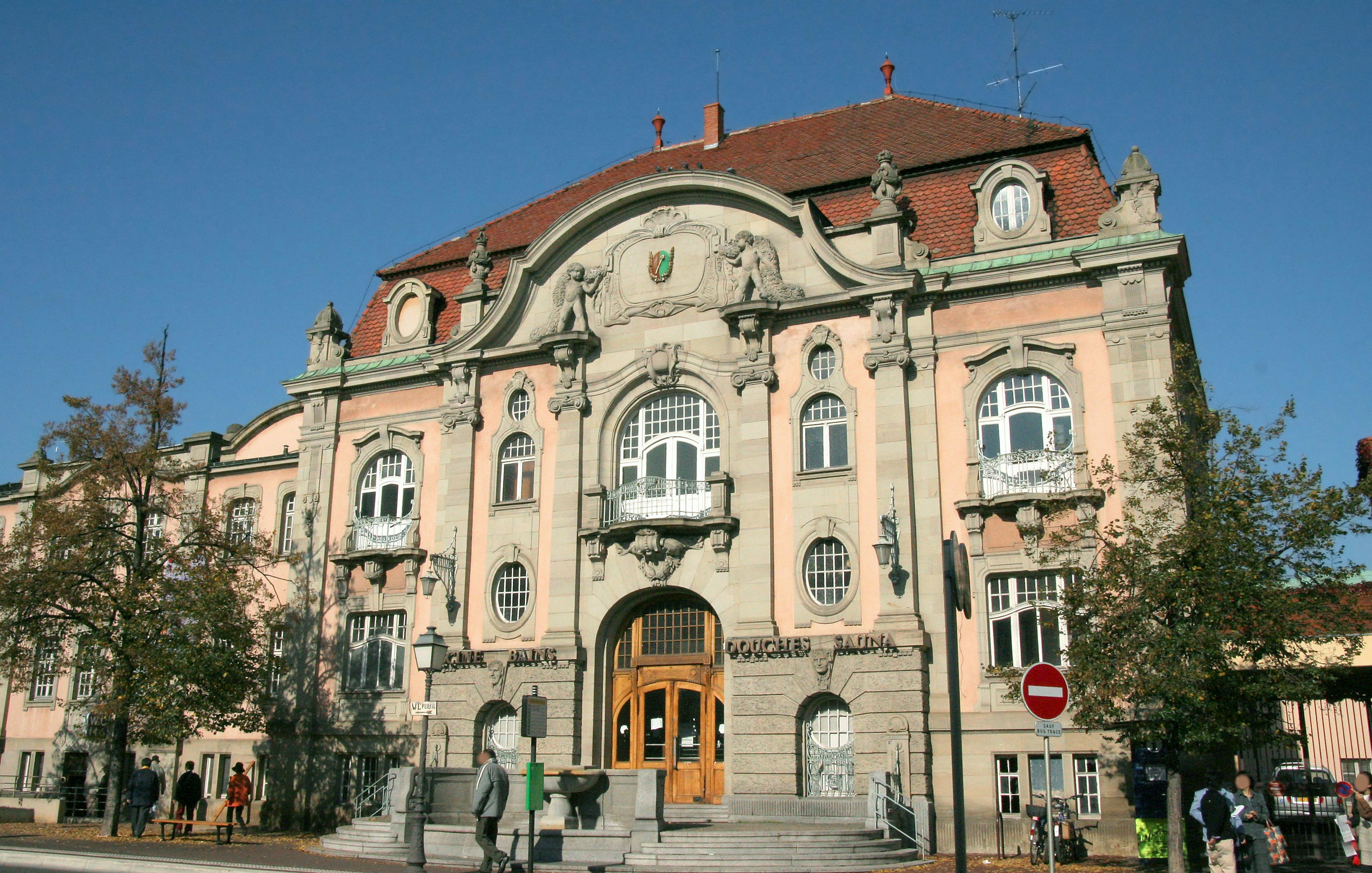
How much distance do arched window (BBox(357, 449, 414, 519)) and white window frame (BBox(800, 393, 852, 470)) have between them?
10.5 meters

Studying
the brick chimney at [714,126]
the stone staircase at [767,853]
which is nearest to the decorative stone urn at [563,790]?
the stone staircase at [767,853]

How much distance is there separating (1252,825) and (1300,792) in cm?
1554

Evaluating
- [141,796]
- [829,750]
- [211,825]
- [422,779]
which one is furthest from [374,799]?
[829,750]

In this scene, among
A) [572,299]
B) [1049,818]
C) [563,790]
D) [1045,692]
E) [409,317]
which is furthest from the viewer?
[409,317]

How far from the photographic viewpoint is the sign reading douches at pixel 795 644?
25.3m

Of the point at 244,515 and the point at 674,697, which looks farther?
the point at 244,515

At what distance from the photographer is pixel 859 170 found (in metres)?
30.7

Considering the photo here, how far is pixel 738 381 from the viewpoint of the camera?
93.2 ft

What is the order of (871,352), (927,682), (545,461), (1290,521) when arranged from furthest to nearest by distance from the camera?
(545,461)
(871,352)
(927,682)
(1290,521)

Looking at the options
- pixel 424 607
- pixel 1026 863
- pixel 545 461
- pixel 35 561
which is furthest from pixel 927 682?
pixel 35 561

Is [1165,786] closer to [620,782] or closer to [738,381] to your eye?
[620,782]

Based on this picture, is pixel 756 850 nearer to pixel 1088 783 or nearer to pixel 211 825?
pixel 1088 783

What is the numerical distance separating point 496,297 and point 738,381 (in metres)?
7.38

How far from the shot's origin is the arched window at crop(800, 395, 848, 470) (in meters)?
27.5
